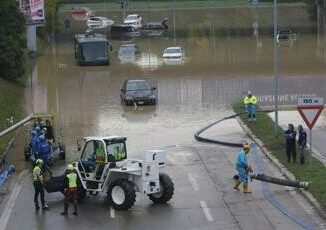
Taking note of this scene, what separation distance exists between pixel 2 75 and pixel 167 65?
1754 cm

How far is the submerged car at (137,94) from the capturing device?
44562mm

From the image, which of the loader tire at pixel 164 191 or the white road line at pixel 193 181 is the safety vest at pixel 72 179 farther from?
the white road line at pixel 193 181

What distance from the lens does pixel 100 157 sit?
2219cm

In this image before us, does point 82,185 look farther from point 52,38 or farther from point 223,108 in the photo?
point 52,38

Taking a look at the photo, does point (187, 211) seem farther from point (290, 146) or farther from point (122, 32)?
point (122, 32)

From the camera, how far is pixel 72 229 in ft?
65.8

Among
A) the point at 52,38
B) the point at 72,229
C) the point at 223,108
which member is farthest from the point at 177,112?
the point at 52,38

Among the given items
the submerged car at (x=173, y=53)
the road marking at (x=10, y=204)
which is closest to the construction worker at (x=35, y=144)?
the road marking at (x=10, y=204)

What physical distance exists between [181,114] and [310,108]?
1738 centimetres

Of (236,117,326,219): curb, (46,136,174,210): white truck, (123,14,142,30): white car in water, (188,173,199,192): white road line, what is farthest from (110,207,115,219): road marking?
(123,14,142,30): white car in water

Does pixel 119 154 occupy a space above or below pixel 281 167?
above

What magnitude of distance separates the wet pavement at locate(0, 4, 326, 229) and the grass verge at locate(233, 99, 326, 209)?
1.83 feet

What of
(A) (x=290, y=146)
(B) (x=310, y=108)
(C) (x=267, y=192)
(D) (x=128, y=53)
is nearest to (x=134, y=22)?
(D) (x=128, y=53)

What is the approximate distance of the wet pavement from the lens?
20953 mm
